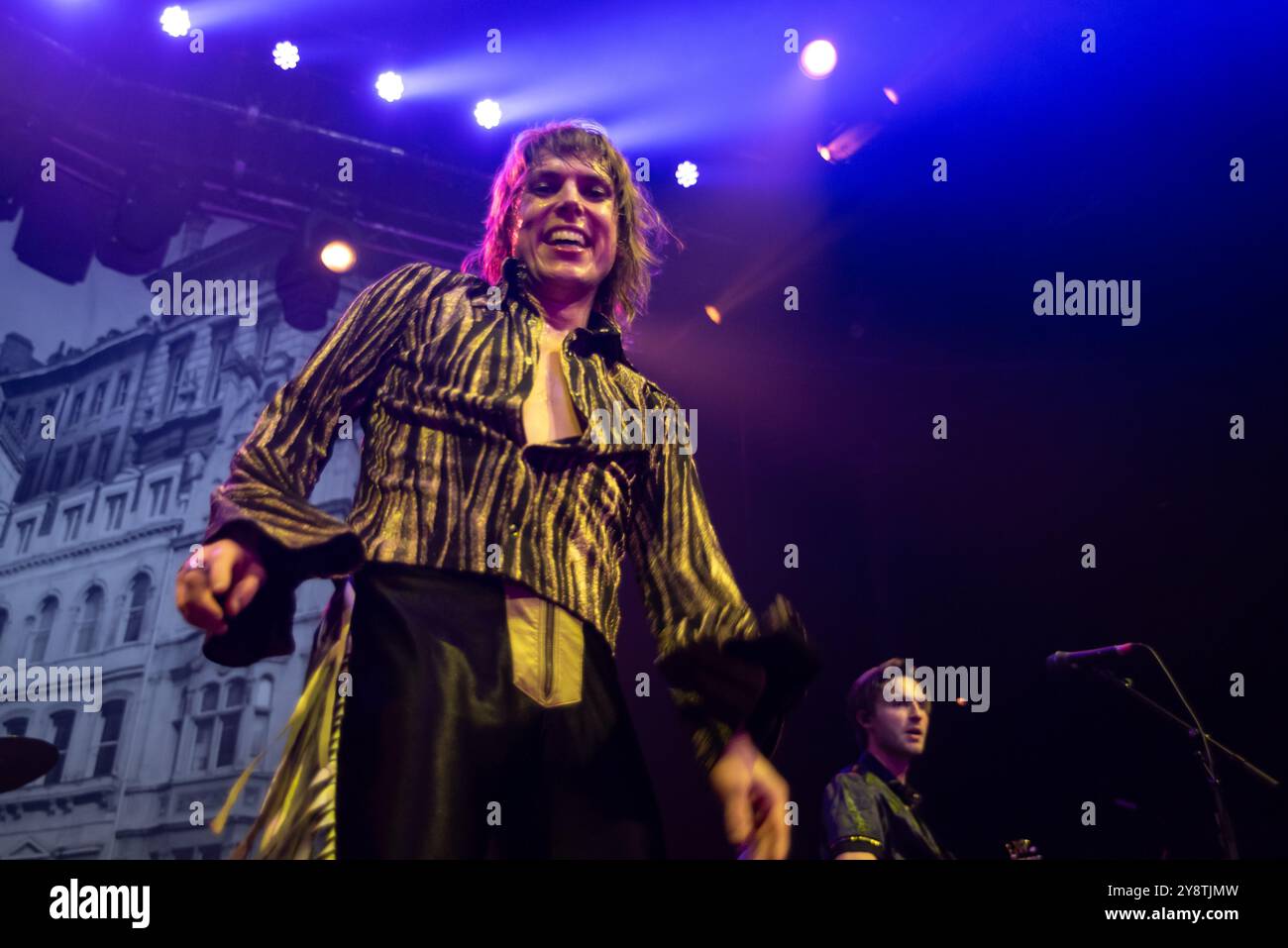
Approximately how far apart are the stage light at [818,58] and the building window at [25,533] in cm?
366

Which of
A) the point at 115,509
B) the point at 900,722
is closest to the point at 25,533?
the point at 115,509

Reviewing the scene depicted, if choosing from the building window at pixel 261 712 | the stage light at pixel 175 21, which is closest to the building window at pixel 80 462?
the building window at pixel 261 712

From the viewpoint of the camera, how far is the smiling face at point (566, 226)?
2.43 m

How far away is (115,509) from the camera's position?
3785 mm

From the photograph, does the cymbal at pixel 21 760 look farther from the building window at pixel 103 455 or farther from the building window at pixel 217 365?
the building window at pixel 217 365

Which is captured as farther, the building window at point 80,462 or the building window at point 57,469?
the building window at point 80,462

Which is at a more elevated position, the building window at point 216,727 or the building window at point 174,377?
the building window at point 174,377

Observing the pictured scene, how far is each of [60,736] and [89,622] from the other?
0.37 metres

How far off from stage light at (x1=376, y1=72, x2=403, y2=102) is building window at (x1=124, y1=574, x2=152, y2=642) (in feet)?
7.83

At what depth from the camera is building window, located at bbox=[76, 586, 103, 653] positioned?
135 inches

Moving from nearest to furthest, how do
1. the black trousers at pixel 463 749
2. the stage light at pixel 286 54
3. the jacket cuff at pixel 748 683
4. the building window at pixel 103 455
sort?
the black trousers at pixel 463 749
the jacket cuff at pixel 748 683
the building window at pixel 103 455
the stage light at pixel 286 54

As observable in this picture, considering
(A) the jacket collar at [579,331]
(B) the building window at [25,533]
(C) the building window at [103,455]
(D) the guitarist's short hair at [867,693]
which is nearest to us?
(A) the jacket collar at [579,331]
